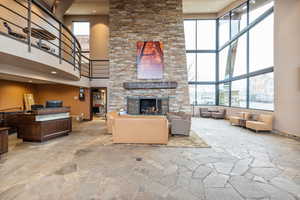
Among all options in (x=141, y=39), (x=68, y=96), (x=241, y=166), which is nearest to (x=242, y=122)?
(x=241, y=166)

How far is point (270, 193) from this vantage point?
2049mm

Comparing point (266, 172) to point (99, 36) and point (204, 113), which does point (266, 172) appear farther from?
point (99, 36)

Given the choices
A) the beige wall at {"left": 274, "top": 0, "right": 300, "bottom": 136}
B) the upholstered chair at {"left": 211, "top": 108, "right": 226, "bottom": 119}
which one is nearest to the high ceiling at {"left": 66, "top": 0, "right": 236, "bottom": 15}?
the beige wall at {"left": 274, "top": 0, "right": 300, "bottom": 136}

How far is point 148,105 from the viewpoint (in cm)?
757

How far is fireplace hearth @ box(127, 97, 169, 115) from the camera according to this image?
721 cm

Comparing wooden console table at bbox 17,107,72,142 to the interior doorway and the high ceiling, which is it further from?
the high ceiling

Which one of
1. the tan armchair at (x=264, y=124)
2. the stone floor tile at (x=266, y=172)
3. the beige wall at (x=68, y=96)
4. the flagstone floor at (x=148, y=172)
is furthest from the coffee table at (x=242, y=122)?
the beige wall at (x=68, y=96)

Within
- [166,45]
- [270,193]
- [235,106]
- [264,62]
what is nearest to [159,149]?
Result: [270,193]

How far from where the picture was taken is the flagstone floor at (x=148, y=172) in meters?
2.04

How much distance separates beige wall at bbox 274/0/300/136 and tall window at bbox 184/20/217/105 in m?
5.06

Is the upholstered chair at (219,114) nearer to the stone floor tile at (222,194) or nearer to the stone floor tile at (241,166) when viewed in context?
the stone floor tile at (241,166)

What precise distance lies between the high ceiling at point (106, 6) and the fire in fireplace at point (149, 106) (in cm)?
625

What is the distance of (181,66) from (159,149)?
490cm

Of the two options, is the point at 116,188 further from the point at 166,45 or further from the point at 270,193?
the point at 166,45
